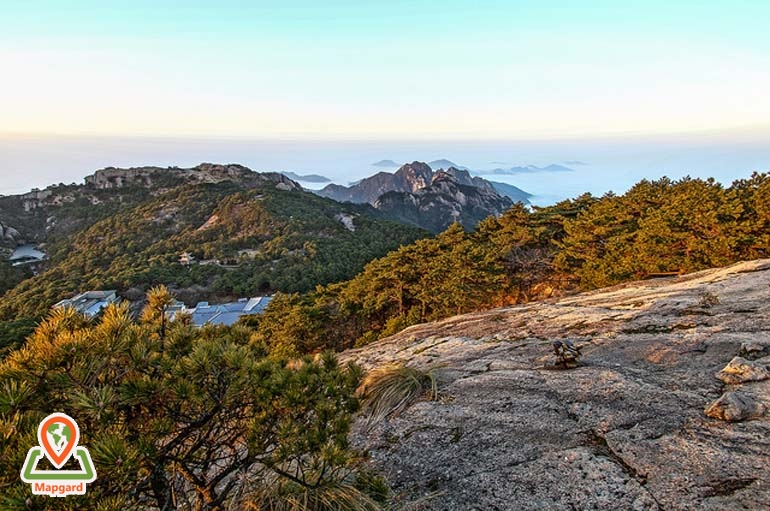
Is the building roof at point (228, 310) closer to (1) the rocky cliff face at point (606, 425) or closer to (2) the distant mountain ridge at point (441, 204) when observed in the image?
(1) the rocky cliff face at point (606, 425)

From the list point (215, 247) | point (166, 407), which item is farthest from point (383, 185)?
point (166, 407)

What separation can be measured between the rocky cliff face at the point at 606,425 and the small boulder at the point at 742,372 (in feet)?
0.04

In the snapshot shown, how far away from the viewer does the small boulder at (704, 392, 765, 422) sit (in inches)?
110

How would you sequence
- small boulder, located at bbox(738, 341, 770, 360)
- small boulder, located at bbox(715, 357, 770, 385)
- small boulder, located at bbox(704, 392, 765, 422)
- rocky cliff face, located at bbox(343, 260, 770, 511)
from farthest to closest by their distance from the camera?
small boulder, located at bbox(738, 341, 770, 360) < small boulder, located at bbox(715, 357, 770, 385) < small boulder, located at bbox(704, 392, 765, 422) < rocky cliff face, located at bbox(343, 260, 770, 511)

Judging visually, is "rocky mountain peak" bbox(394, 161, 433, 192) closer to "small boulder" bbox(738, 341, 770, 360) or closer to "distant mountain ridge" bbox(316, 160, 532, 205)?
"distant mountain ridge" bbox(316, 160, 532, 205)

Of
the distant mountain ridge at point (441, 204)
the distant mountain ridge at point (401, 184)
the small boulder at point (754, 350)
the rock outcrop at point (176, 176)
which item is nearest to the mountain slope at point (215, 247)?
the rock outcrop at point (176, 176)

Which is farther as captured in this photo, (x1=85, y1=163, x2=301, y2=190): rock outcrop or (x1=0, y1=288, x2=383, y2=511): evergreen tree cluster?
(x1=85, y1=163, x2=301, y2=190): rock outcrop

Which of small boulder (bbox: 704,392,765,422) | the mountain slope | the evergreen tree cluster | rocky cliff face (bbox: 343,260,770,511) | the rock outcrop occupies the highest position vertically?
the rock outcrop

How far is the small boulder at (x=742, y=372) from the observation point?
329 cm

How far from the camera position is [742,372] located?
11.0ft

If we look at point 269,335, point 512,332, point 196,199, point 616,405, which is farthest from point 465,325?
point 196,199
